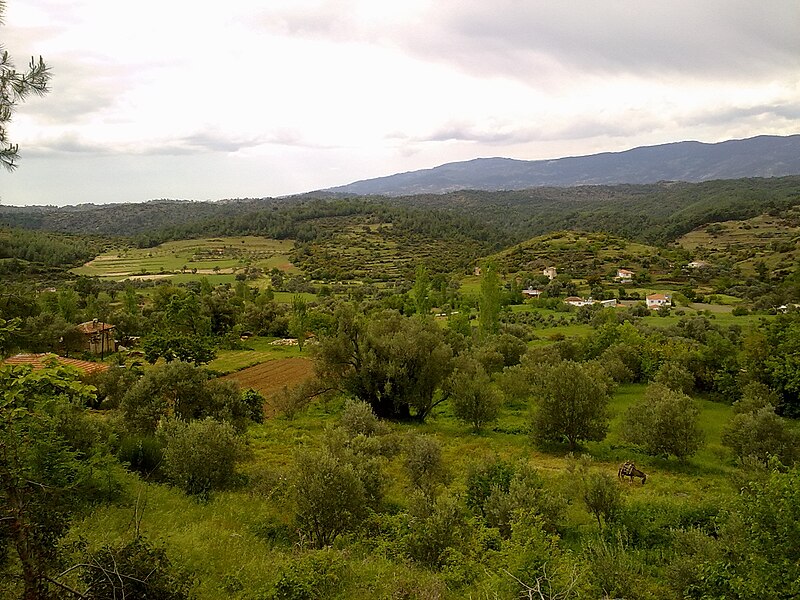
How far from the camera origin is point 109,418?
1772 centimetres

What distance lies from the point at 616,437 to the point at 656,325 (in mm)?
36579

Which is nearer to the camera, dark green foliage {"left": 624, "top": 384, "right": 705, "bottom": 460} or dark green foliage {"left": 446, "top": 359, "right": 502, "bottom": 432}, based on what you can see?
dark green foliage {"left": 624, "top": 384, "right": 705, "bottom": 460}

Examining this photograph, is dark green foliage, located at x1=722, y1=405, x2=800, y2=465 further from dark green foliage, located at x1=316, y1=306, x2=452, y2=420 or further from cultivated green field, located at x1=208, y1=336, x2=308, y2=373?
cultivated green field, located at x1=208, y1=336, x2=308, y2=373

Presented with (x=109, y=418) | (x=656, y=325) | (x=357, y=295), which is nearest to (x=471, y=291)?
(x=357, y=295)

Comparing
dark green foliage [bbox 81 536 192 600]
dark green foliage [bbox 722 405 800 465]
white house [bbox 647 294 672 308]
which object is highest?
dark green foliage [bbox 81 536 192 600]

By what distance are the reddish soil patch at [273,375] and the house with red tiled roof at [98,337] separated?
643 inches

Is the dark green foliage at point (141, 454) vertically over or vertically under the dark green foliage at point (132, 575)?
under

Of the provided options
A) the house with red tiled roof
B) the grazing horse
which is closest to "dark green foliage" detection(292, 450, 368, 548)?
the grazing horse

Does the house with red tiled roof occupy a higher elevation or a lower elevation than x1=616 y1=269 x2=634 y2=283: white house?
higher

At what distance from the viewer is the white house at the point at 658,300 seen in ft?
246

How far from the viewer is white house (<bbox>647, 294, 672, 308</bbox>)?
75.0 metres

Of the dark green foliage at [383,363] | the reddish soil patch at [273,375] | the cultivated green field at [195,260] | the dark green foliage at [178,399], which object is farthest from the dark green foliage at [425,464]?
the cultivated green field at [195,260]

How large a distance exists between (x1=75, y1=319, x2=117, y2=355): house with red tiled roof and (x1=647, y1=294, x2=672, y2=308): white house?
71509 mm

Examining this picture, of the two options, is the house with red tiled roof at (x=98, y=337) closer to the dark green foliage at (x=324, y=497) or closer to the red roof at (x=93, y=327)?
the red roof at (x=93, y=327)
